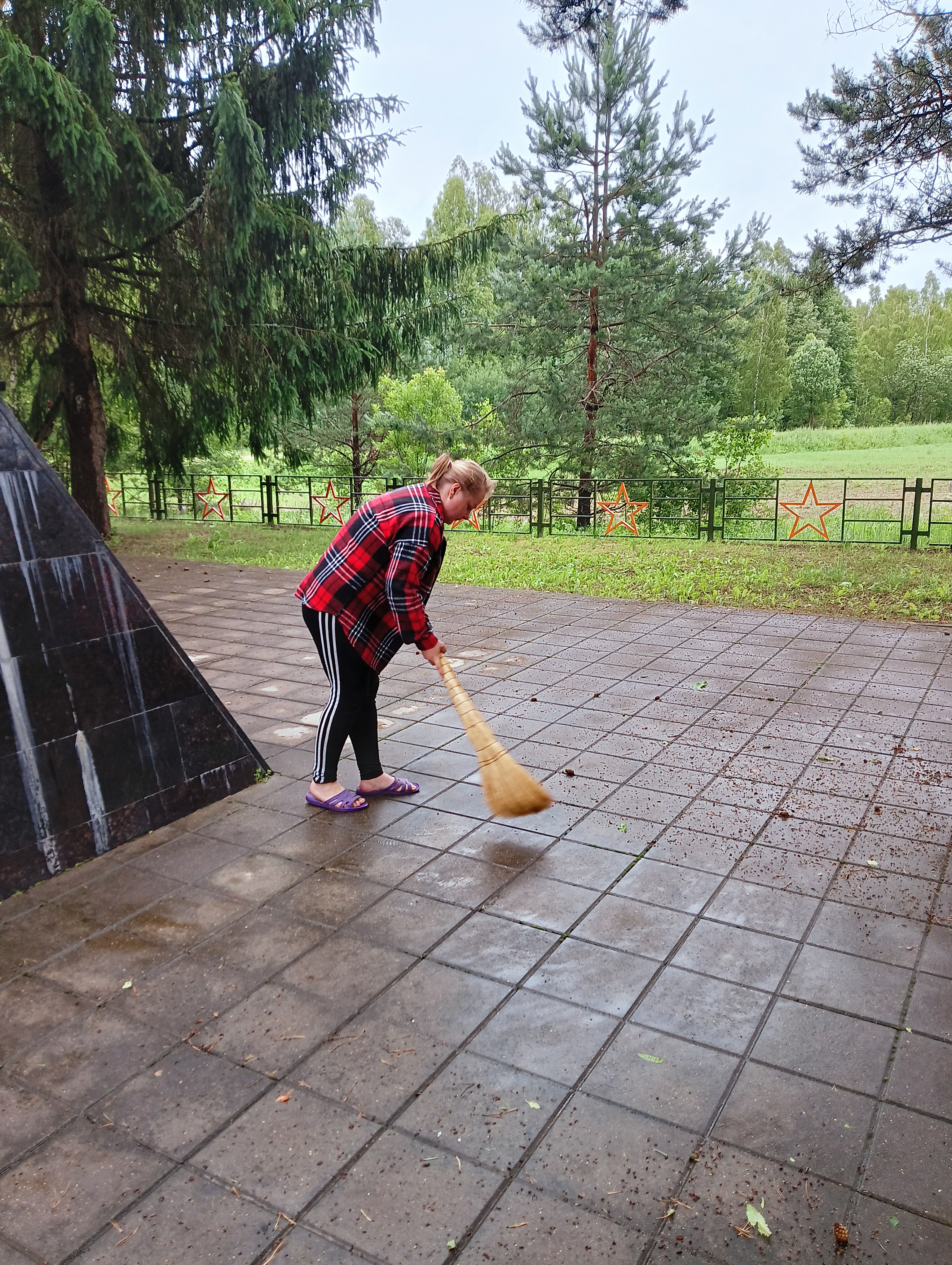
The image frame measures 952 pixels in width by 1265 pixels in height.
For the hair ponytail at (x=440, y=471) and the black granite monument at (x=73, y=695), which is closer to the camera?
the black granite monument at (x=73, y=695)

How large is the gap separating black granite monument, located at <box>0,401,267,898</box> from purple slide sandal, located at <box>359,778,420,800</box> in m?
0.80

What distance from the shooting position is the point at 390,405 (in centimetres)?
1992

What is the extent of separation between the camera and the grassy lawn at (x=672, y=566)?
9.56m

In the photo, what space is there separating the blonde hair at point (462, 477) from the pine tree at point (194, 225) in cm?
840

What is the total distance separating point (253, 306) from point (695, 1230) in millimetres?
11845

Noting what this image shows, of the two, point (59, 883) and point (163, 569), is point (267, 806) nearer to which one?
point (59, 883)

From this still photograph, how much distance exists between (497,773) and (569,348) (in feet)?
53.5

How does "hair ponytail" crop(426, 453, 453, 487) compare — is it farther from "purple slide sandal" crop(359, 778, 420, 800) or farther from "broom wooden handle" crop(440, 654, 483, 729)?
"purple slide sandal" crop(359, 778, 420, 800)

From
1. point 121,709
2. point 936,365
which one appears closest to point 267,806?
point 121,709

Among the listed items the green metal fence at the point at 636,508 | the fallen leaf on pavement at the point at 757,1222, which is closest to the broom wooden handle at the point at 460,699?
the fallen leaf on pavement at the point at 757,1222

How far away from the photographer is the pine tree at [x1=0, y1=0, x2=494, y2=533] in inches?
397

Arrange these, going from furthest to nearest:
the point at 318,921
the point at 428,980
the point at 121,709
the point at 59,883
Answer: the point at 121,709, the point at 59,883, the point at 318,921, the point at 428,980

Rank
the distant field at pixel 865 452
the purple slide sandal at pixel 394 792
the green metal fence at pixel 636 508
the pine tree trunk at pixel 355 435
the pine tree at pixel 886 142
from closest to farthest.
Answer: the purple slide sandal at pixel 394 792, the pine tree at pixel 886 142, the green metal fence at pixel 636 508, the pine tree trunk at pixel 355 435, the distant field at pixel 865 452

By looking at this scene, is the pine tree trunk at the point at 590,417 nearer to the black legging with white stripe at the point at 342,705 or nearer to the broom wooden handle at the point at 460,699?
the black legging with white stripe at the point at 342,705
